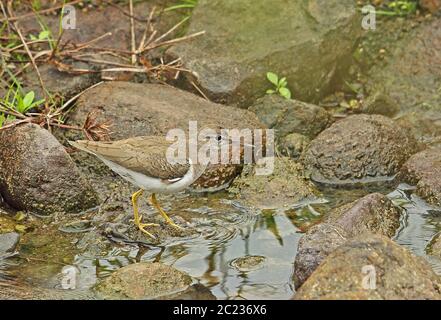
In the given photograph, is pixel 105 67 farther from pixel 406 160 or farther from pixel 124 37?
pixel 406 160

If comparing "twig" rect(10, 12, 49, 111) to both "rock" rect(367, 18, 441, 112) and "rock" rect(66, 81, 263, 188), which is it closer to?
"rock" rect(66, 81, 263, 188)

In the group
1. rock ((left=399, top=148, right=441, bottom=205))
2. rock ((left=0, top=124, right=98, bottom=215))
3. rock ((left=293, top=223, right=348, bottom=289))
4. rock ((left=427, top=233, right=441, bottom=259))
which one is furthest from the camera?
rock ((left=399, top=148, right=441, bottom=205))

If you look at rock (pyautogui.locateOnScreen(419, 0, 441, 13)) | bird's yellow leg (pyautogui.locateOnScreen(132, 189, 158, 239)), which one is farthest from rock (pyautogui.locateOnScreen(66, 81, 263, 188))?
rock (pyautogui.locateOnScreen(419, 0, 441, 13))

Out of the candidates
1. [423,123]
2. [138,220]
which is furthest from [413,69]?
[138,220]

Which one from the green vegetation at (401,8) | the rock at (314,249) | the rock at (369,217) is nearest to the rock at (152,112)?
the rock at (369,217)

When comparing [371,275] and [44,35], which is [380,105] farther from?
[371,275]
